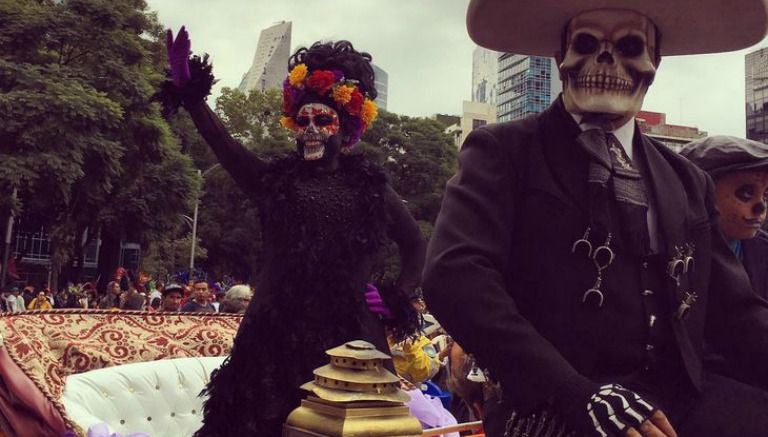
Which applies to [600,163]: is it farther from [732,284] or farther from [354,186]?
[354,186]

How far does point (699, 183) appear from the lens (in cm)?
178

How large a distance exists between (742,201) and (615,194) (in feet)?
3.57

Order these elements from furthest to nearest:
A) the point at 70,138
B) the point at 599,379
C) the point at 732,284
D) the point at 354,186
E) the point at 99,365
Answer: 1. the point at 70,138
2. the point at 99,365
3. the point at 354,186
4. the point at 732,284
5. the point at 599,379

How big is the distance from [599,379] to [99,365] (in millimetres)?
3340

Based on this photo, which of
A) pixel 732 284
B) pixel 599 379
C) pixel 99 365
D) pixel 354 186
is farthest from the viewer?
pixel 99 365

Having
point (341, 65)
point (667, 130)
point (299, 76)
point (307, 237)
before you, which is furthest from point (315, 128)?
point (667, 130)

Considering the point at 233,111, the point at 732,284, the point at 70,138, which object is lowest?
the point at 732,284

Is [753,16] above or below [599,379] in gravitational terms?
above

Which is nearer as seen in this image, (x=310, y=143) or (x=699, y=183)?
(x=699, y=183)

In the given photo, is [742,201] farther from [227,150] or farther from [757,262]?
[227,150]

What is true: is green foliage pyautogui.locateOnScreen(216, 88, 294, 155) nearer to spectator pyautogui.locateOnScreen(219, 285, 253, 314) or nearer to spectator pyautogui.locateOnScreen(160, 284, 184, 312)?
spectator pyautogui.locateOnScreen(160, 284, 184, 312)

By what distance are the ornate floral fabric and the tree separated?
40.8ft

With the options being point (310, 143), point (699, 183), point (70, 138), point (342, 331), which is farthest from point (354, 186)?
point (70, 138)

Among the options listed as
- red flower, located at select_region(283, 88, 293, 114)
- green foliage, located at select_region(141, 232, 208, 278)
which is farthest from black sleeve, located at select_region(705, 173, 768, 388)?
green foliage, located at select_region(141, 232, 208, 278)
